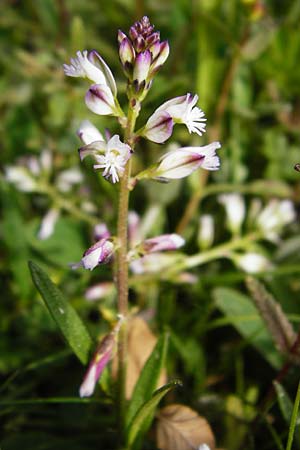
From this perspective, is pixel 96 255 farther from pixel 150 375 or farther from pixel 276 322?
pixel 276 322

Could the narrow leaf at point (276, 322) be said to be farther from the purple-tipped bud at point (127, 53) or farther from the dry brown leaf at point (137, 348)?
the purple-tipped bud at point (127, 53)

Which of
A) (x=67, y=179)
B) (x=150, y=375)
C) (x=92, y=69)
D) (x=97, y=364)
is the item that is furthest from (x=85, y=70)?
(x=67, y=179)

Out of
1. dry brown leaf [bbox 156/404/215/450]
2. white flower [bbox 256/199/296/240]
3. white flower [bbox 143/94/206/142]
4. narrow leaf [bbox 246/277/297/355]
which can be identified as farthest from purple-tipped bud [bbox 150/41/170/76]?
white flower [bbox 256/199/296/240]

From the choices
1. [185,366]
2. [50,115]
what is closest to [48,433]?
[185,366]

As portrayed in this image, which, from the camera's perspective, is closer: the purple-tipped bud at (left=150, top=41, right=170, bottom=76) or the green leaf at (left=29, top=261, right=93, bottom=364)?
the purple-tipped bud at (left=150, top=41, right=170, bottom=76)

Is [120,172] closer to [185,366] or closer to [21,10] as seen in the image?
[185,366]

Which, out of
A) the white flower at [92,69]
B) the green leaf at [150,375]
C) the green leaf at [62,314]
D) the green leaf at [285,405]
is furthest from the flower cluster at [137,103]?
the green leaf at [285,405]

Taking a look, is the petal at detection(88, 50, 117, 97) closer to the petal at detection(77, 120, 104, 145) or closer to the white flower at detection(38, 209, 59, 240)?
the petal at detection(77, 120, 104, 145)
